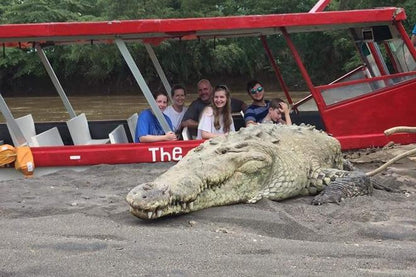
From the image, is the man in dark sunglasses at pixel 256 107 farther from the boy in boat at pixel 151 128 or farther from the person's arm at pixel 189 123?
the boy in boat at pixel 151 128

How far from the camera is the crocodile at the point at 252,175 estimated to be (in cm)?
406

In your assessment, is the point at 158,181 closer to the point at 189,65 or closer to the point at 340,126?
the point at 340,126

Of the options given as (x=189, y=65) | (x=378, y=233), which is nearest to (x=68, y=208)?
(x=378, y=233)

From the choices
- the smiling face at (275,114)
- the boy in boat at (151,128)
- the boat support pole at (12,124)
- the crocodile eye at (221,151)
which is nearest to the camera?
the crocodile eye at (221,151)

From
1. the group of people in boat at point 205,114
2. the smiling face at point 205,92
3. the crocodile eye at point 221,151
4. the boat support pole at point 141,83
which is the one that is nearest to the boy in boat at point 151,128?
the group of people in boat at point 205,114

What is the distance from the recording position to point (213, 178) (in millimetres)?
4520

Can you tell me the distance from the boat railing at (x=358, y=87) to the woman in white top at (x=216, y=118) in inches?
46.4

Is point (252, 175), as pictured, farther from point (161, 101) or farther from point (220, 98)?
point (161, 101)

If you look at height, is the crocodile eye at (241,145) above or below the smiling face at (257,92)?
below

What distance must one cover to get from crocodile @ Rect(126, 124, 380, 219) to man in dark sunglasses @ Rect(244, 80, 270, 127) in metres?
1.29

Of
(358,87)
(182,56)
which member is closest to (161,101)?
(358,87)

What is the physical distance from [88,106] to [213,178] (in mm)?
20649

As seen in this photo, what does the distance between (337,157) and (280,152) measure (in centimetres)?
121

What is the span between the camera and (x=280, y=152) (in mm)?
5387
